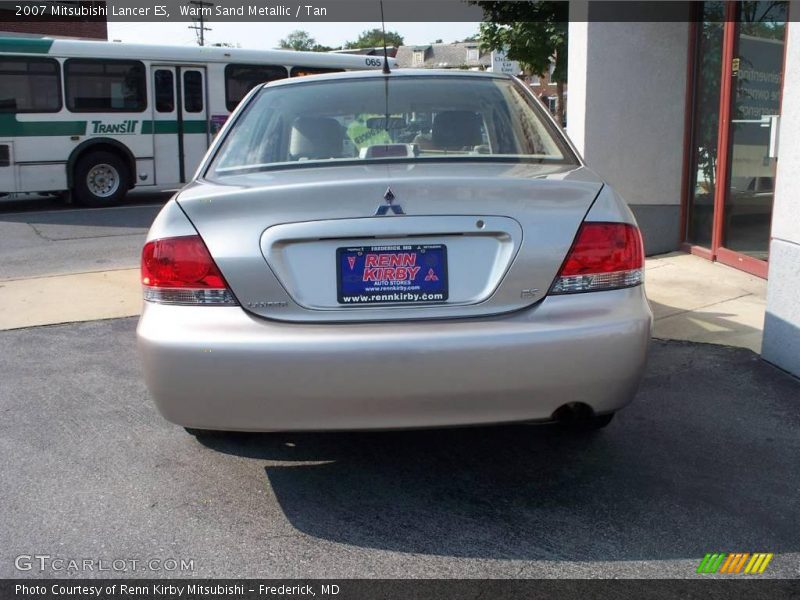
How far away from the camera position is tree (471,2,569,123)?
69.5ft

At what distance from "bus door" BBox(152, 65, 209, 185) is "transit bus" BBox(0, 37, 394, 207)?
2cm

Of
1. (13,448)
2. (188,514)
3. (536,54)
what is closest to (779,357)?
(188,514)

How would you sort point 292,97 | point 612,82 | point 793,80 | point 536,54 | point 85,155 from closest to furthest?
point 292,97
point 793,80
point 612,82
point 85,155
point 536,54

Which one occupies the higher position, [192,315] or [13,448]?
[192,315]

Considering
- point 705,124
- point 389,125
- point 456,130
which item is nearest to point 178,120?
point 705,124

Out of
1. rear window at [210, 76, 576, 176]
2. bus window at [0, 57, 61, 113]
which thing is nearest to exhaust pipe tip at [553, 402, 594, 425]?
rear window at [210, 76, 576, 176]

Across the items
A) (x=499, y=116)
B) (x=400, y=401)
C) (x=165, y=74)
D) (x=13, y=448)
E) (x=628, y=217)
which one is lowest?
(x=13, y=448)

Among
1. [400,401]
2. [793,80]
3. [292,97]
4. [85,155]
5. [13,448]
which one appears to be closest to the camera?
[400,401]

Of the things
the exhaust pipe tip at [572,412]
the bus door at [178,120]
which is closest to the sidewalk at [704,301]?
the exhaust pipe tip at [572,412]

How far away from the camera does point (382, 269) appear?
2.90m

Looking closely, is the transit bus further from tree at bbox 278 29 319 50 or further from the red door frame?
tree at bbox 278 29 319 50

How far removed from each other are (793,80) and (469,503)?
2.98 meters

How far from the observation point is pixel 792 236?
4.62 metres

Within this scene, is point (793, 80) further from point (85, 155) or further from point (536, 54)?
point (536, 54)
